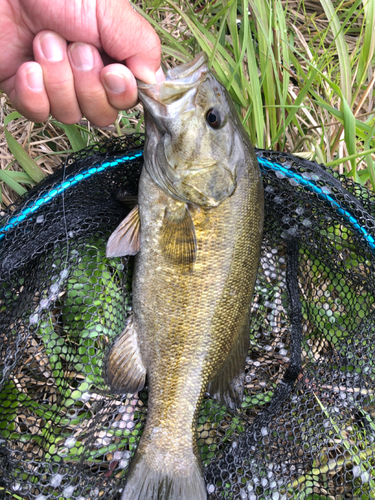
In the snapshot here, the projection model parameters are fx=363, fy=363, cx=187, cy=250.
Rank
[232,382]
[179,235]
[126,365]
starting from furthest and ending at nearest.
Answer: [232,382] < [126,365] < [179,235]

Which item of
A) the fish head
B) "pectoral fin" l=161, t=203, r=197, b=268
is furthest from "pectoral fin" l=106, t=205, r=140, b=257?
the fish head

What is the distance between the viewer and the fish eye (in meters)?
1.95

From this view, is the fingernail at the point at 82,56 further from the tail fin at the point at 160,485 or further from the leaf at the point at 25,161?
the tail fin at the point at 160,485

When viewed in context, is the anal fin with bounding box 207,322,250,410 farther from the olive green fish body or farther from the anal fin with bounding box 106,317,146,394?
the anal fin with bounding box 106,317,146,394

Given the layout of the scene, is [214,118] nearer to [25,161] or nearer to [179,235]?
[179,235]

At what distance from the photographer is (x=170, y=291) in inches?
84.3

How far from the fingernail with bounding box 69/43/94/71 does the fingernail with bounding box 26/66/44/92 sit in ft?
0.54

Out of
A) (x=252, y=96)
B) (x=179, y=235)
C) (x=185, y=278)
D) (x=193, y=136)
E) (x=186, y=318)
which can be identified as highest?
(x=193, y=136)

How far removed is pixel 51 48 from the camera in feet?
5.26

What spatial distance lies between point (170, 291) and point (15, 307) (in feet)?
2.93

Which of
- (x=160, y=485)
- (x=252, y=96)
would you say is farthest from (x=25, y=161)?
(x=160, y=485)

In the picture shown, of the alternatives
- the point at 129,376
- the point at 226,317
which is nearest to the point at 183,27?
the point at 226,317

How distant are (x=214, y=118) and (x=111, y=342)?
1463mm

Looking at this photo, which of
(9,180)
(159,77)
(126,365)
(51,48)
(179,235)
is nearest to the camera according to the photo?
(51,48)
